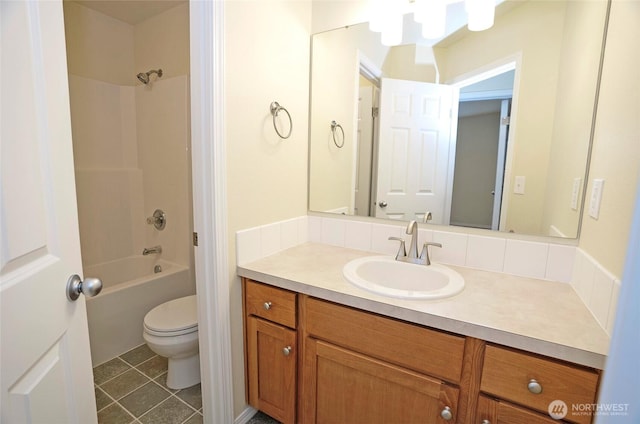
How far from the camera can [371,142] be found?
1.63 metres

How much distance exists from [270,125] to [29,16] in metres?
0.89

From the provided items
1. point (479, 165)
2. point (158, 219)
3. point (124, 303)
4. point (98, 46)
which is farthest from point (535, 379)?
point (98, 46)

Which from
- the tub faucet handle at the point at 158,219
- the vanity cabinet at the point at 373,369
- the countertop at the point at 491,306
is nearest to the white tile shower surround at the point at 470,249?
the countertop at the point at 491,306

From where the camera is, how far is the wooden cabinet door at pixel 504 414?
0.81m

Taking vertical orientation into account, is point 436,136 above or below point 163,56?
below

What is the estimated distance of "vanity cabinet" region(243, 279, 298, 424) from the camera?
1.22 m

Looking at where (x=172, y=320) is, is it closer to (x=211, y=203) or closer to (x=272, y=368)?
(x=272, y=368)

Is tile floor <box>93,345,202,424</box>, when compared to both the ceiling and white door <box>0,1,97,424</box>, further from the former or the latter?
the ceiling

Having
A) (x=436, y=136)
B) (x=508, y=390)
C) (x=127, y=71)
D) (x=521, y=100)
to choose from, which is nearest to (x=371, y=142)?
(x=436, y=136)

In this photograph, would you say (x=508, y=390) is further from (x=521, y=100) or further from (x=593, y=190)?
(x=521, y=100)

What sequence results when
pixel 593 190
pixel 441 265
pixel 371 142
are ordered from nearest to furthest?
pixel 593 190 → pixel 441 265 → pixel 371 142

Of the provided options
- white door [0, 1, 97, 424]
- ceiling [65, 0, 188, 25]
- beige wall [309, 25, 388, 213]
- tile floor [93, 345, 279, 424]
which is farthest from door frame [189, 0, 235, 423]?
ceiling [65, 0, 188, 25]

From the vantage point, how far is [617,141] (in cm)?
89

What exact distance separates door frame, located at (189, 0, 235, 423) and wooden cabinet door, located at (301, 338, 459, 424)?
37cm
